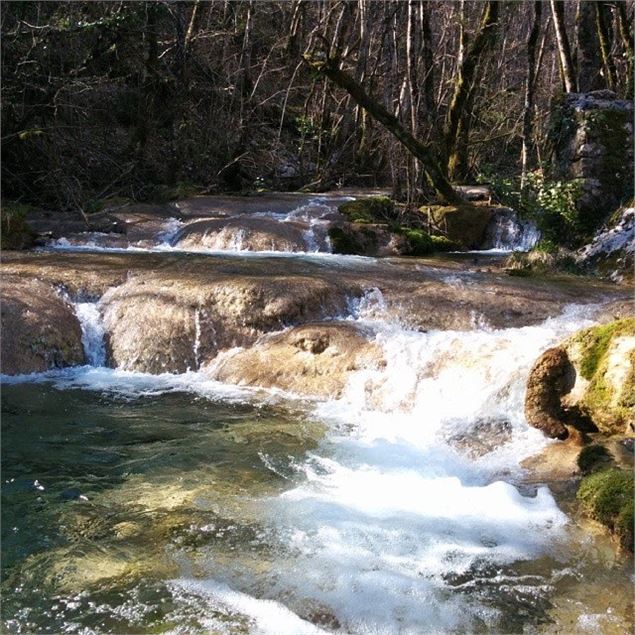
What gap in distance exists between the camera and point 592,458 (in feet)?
17.3

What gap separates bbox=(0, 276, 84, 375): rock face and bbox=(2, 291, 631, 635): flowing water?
0.39 m

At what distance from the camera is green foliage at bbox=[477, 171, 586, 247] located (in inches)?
466

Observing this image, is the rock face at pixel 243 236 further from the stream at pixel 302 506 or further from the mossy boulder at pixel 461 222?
the stream at pixel 302 506

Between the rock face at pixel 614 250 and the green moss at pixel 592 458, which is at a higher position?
the rock face at pixel 614 250

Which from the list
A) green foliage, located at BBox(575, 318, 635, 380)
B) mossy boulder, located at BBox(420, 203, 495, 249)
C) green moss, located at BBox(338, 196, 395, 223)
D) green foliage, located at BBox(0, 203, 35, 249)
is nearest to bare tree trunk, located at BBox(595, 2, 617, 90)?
mossy boulder, located at BBox(420, 203, 495, 249)

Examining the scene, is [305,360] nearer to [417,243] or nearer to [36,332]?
[36,332]

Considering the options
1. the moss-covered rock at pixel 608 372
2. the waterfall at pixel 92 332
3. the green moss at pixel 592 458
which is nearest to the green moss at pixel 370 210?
the waterfall at pixel 92 332

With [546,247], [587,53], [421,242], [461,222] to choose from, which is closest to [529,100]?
[587,53]

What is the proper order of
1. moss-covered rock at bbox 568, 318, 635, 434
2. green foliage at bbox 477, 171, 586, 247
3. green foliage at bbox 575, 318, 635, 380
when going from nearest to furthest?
moss-covered rock at bbox 568, 318, 635, 434, green foliage at bbox 575, 318, 635, 380, green foliage at bbox 477, 171, 586, 247

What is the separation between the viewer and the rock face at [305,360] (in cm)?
759

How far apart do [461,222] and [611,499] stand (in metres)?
9.58

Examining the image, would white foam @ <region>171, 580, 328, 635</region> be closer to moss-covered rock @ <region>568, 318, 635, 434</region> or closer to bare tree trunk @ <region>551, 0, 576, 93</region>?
moss-covered rock @ <region>568, 318, 635, 434</region>

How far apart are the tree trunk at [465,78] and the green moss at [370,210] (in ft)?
10.4

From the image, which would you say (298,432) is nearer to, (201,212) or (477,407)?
(477,407)
